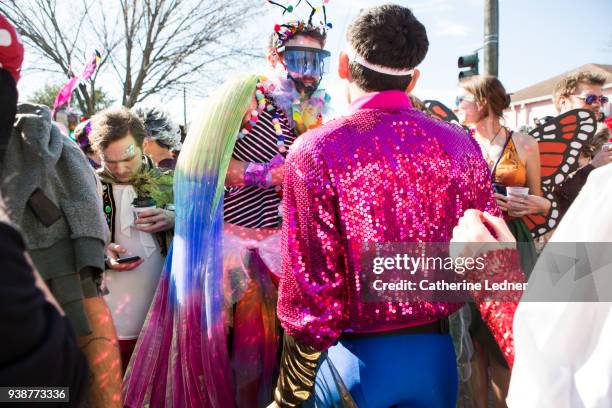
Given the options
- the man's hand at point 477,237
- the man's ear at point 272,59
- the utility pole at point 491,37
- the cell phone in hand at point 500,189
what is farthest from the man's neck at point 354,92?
the utility pole at point 491,37

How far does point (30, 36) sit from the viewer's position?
11.9 metres

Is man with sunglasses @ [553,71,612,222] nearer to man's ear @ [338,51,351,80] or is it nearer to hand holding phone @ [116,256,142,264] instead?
man's ear @ [338,51,351,80]

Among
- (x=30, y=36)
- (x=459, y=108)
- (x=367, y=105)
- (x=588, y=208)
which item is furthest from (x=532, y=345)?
(x=30, y=36)

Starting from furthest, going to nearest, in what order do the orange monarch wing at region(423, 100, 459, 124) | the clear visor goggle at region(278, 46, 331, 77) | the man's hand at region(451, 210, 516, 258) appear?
the orange monarch wing at region(423, 100, 459, 124) < the clear visor goggle at region(278, 46, 331, 77) < the man's hand at region(451, 210, 516, 258)

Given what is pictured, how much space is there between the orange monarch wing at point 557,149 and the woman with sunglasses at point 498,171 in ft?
0.65

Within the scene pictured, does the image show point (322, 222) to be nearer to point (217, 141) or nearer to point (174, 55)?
point (217, 141)

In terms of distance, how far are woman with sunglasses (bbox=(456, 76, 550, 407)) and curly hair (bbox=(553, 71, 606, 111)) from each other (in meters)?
1.47

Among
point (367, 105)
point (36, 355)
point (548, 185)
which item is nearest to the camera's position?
point (36, 355)

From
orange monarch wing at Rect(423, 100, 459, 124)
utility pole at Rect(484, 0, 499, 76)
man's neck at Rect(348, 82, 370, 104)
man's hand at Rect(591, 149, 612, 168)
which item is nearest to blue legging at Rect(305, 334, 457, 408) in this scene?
man's neck at Rect(348, 82, 370, 104)

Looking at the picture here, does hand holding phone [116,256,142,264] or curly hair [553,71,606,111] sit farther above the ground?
curly hair [553,71,606,111]

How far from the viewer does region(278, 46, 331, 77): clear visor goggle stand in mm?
2584

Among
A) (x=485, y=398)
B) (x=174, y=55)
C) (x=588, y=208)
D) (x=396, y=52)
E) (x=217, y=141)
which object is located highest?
(x=174, y=55)

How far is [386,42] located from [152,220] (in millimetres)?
1544

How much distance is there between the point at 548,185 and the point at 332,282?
2.33 meters
